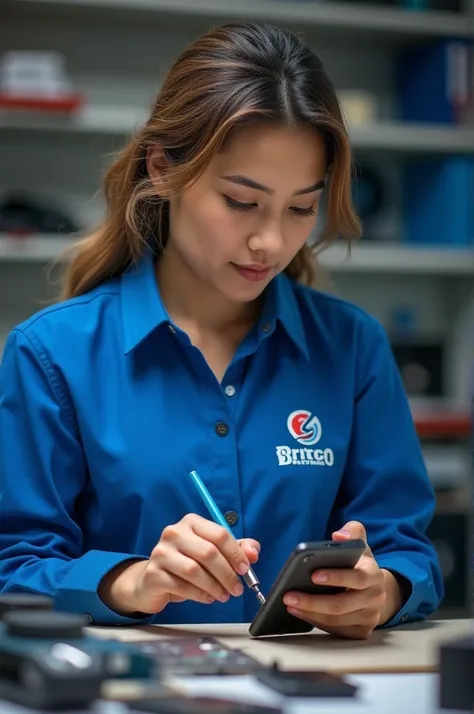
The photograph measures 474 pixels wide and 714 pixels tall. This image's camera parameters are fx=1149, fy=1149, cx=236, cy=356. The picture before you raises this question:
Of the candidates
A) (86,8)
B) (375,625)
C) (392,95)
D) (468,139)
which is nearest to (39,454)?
(375,625)

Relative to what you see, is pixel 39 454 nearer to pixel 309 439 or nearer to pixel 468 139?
pixel 309 439

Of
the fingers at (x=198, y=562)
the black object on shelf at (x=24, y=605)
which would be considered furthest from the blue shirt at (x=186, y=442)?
the black object on shelf at (x=24, y=605)

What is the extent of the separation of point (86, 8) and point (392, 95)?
3.65 ft

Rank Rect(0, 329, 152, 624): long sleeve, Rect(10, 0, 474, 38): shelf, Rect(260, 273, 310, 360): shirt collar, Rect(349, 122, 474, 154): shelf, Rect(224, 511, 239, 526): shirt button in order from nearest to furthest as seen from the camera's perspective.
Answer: Rect(0, 329, 152, 624): long sleeve
Rect(224, 511, 239, 526): shirt button
Rect(260, 273, 310, 360): shirt collar
Rect(10, 0, 474, 38): shelf
Rect(349, 122, 474, 154): shelf

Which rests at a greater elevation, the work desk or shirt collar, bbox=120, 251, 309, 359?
shirt collar, bbox=120, 251, 309, 359

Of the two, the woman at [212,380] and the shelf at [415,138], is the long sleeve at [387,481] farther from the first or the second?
the shelf at [415,138]

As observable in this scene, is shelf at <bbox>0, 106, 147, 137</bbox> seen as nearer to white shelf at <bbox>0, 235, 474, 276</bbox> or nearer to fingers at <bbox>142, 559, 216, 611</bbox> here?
white shelf at <bbox>0, 235, 474, 276</bbox>

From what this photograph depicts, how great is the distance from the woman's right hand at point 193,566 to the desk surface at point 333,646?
0.14 ft

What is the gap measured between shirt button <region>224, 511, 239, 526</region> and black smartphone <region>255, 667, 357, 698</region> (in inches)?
19.0

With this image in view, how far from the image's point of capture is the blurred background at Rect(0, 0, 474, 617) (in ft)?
10.9

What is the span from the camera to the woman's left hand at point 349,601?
1210mm

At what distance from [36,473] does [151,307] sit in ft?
0.91

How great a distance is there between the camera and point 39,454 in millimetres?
1427

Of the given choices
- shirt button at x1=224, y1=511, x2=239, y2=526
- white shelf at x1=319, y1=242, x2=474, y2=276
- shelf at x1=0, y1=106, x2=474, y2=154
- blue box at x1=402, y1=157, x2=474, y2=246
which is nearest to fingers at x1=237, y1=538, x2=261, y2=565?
shirt button at x1=224, y1=511, x2=239, y2=526
